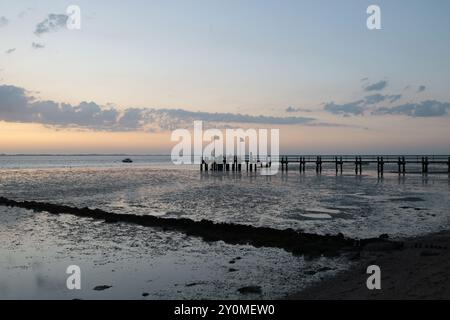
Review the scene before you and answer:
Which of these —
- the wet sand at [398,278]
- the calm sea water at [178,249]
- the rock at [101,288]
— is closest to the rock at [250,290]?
the calm sea water at [178,249]

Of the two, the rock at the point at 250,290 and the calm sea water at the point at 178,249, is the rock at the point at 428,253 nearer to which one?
the calm sea water at the point at 178,249

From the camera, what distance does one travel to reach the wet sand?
325 inches

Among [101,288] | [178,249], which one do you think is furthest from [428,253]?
[101,288]

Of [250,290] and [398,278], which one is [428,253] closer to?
[398,278]

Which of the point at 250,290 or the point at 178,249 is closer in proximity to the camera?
the point at 250,290

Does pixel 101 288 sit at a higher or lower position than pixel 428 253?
lower

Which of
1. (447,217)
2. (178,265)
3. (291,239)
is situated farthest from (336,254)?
(447,217)

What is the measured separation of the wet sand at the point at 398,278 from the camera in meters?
8.25

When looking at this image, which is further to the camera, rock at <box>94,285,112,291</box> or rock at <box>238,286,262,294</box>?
rock at <box>94,285,112,291</box>

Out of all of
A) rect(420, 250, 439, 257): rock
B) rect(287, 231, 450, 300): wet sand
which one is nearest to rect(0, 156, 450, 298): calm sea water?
rect(287, 231, 450, 300): wet sand

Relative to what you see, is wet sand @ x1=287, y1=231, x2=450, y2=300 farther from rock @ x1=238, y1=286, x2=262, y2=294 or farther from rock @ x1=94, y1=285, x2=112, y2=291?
rock @ x1=94, y1=285, x2=112, y2=291

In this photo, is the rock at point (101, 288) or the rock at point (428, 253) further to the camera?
the rock at point (428, 253)

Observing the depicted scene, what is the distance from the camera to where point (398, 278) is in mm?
9422

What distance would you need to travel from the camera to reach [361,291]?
874 centimetres
